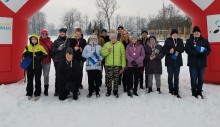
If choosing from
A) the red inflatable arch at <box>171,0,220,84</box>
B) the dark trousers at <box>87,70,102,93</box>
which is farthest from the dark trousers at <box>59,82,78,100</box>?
the red inflatable arch at <box>171,0,220,84</box>

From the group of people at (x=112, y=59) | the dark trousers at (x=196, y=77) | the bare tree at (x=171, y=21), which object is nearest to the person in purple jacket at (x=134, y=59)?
the group of people at (x=112, y=59)

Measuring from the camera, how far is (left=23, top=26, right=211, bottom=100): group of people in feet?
20.0

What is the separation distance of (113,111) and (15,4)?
13.6ft

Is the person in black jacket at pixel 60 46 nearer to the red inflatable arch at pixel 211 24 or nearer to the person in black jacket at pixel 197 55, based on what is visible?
the person in black jacket at pixel 197 55

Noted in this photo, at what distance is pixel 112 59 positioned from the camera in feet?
20.5

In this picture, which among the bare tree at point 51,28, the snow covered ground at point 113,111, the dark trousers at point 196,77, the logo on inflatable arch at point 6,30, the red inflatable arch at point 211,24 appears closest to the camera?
the snow covered ground at point 113,111

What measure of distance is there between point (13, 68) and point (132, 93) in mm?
3502

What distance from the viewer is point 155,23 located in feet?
176

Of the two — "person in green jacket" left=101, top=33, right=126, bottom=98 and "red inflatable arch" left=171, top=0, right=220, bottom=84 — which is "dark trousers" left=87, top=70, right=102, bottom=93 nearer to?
"person in green jacket" left=101, top=33, right=126, bottom=98

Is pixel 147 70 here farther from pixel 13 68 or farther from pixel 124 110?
pixel 13 68

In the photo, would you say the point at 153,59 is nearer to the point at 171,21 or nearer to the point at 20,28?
the point at 20,28

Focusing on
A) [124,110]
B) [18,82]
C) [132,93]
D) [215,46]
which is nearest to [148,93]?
[132,93]

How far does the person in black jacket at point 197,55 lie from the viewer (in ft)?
19.9

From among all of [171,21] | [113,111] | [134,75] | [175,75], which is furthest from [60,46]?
[171,21]
